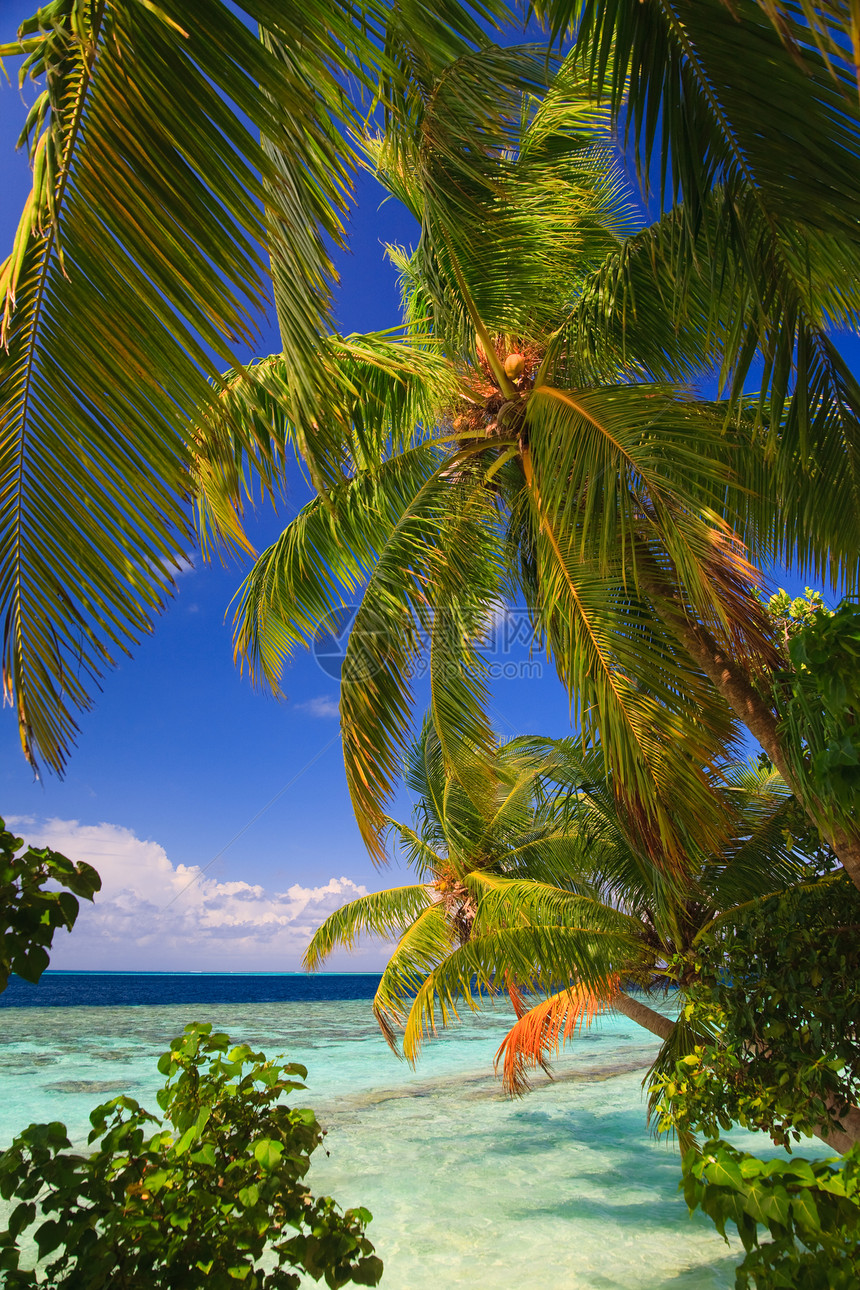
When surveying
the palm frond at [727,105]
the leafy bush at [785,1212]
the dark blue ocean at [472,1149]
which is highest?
the palm frond at [727,105]

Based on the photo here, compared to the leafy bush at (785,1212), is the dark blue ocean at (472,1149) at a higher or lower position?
lower

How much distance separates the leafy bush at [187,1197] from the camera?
1625 millimetres

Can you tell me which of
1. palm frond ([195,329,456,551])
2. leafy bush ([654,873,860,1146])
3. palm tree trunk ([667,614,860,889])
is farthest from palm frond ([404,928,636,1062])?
palm frond ([195,329,456,551])

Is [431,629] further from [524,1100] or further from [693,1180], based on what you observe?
[524,1100]

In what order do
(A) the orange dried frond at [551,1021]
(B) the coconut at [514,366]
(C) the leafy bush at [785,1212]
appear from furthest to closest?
(A) the orange dried frond at [551,1021] → (B) the coconut at [514,366] → (C) the leafy bush at [785,1212]

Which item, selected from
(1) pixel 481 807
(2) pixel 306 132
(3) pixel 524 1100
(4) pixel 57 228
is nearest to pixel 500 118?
(2) pixel 306 132

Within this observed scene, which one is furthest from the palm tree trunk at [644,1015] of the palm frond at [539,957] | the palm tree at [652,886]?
the palm frond at [539,957]

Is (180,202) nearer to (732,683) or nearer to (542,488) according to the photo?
(542,488)

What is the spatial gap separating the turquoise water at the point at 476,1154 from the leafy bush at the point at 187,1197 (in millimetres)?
6197

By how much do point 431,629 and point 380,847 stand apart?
1.75 m

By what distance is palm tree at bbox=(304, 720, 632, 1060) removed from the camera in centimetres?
725

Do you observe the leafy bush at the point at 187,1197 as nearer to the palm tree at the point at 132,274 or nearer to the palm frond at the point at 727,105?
the palm tree at the point at 132,274

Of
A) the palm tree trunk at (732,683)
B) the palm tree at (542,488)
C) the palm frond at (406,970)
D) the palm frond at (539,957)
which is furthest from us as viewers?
Answer: the palm frond at (406,970)

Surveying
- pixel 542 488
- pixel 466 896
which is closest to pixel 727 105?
pixel 542 488
